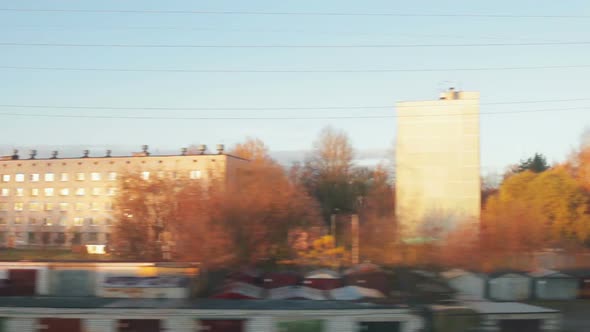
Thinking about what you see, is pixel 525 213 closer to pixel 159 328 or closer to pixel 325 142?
pixel 325 142

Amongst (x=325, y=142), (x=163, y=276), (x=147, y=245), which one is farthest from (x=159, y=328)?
(x=325, y=142)

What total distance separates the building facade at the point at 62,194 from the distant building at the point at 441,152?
600 inches

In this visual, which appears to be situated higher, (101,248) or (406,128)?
(406,128)

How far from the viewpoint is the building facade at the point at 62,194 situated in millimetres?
47156

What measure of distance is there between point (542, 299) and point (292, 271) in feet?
34.3

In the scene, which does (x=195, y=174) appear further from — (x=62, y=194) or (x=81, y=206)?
(x=62, y=194)

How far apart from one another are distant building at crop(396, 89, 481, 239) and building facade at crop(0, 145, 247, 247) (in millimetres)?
15243

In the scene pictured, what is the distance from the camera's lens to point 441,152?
37469 millimetres

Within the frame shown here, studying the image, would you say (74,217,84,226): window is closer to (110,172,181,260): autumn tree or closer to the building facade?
the building facade

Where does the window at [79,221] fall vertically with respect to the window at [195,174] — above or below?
below

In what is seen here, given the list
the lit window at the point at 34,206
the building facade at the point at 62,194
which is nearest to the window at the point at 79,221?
the building facade at the point at 62,194

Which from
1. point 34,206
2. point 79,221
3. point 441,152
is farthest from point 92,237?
point 441,152

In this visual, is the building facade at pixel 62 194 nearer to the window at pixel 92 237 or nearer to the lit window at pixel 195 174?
the window at pixel 92 237

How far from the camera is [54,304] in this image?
43.4 feet
